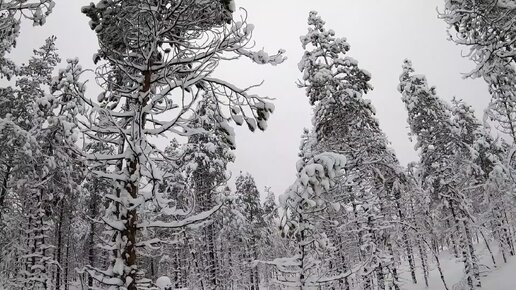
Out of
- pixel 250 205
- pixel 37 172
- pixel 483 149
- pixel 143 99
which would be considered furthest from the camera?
pixel 250 205

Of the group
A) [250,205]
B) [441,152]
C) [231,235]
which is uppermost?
[441,152]

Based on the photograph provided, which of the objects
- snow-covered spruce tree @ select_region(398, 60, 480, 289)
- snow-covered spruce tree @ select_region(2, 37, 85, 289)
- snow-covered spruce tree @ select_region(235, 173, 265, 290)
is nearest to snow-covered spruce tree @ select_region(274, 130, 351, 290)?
snow-covered spruce tree @ select_region(2, 37, 85, 289)

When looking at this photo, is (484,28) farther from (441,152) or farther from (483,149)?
(483,149)

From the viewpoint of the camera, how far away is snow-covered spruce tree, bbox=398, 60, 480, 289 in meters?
20.4

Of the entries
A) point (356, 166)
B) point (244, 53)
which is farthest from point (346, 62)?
point (244, 53)

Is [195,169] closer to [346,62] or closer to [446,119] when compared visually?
[346,62]

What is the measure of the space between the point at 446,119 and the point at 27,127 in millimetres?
23317

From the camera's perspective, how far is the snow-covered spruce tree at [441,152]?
20438 millimetres

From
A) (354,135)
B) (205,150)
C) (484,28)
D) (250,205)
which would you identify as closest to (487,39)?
(484,28)

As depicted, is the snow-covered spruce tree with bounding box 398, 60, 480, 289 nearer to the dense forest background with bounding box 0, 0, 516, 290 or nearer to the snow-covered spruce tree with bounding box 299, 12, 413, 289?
the dense forest background with bounding box 0, 0, 516, 290

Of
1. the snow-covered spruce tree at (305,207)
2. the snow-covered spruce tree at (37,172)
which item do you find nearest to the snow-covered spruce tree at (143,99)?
the snow-covered spruce tree at (305,207)

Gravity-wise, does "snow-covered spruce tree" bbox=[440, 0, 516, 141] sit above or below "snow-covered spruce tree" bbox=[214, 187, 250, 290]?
above

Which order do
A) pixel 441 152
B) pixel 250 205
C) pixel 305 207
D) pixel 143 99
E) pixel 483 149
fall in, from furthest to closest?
pixel 250 205 < pixel 483 149 < pixel 441 152 < pixel 305 207 < pixel 143 99

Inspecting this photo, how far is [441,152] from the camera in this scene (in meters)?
20.8
